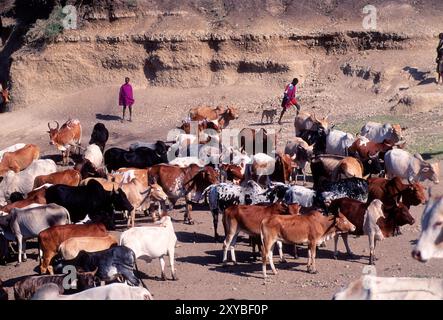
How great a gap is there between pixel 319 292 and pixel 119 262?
120 inches

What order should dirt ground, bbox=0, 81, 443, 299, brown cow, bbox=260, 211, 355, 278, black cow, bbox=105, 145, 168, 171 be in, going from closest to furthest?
dirt ground, bbox=0, 81, 443, 299, brown cow, bbox=260, 211, 355, 278, black cow, bbox=105, 145, 168, 171

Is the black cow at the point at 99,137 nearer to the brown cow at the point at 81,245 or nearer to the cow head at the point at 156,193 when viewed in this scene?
the cow head at the point at 156,193

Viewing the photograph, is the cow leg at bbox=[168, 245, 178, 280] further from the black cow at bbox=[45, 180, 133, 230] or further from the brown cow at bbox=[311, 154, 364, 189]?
the brown cow at bbox=[311, 154, 364, 189]

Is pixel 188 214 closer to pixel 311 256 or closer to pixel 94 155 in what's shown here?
pixel 311 256

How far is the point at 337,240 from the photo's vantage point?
14742 millimetres

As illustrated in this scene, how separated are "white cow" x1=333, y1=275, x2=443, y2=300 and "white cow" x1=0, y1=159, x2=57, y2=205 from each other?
12.5 m

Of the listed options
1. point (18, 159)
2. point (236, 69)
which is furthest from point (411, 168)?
point (236, 69)

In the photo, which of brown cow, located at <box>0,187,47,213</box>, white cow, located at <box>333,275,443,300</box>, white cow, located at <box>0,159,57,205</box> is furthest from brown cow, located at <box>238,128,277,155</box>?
white cow, located at <box>333,275,443,300</box>

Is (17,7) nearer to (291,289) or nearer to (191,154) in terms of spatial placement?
(191,154)

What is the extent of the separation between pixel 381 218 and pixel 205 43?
59.0 ft

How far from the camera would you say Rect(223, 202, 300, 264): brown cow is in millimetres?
14055

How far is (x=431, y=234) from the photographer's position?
789 centimetres

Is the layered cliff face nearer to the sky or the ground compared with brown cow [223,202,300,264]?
nearer to the sky

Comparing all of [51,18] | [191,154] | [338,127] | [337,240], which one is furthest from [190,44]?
[337,240]
